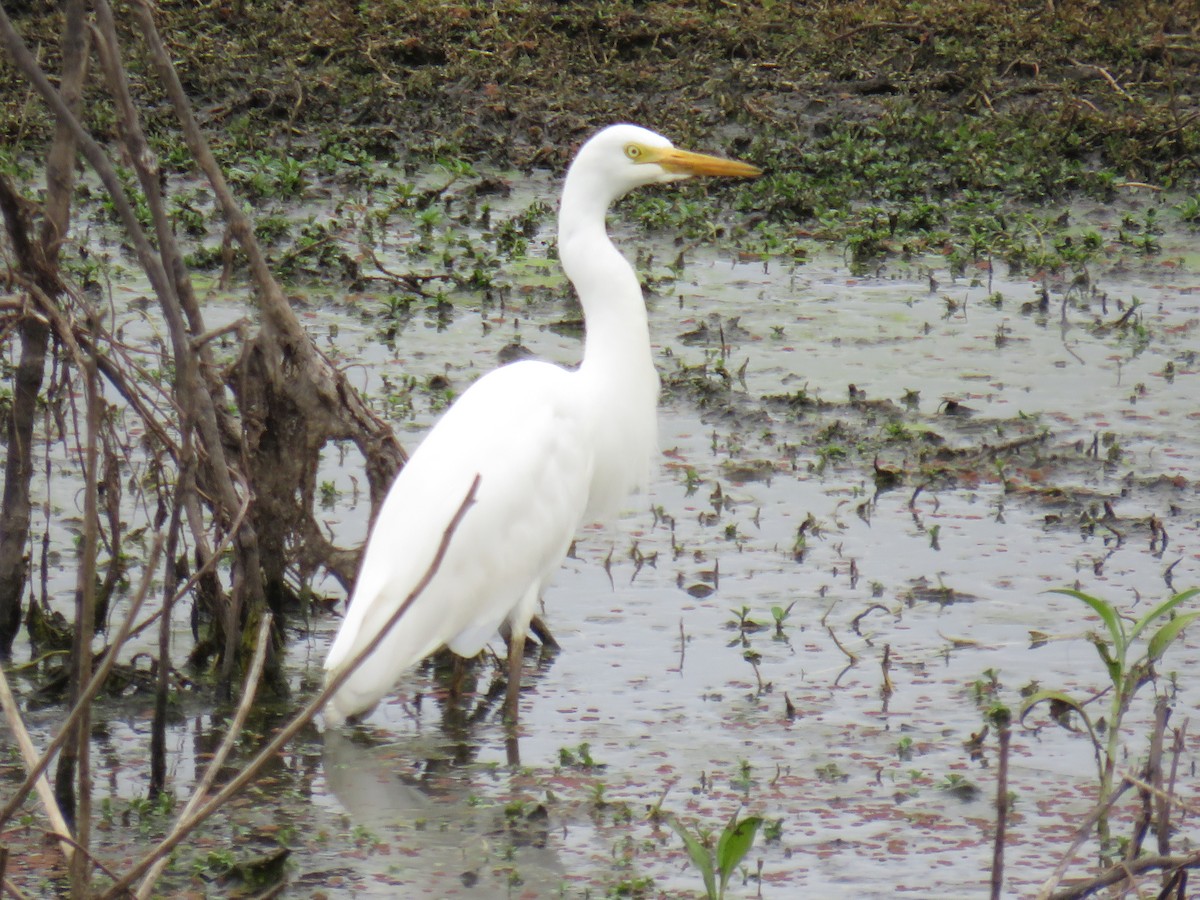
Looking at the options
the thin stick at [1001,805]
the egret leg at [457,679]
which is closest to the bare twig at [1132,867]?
the thin stick at [1001,805]

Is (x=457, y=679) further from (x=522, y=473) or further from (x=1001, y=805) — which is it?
(x=1001, y=805)

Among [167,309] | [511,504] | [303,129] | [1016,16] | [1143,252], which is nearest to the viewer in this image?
[167,309]

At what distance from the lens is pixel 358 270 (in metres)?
7.40

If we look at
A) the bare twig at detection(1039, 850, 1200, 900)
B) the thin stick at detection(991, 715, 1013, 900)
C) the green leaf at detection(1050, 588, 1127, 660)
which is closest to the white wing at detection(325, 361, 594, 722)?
the green leaf at detection(1050, 588, 1127, 660)

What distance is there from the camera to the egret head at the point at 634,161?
460 cm

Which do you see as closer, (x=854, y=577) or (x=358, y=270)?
(x=854, y=577)

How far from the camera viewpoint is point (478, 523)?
423 cm

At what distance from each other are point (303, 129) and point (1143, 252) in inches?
173

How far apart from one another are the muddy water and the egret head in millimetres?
1124

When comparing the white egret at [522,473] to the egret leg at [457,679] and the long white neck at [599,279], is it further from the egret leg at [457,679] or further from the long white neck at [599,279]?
the egret leg at [457,679]

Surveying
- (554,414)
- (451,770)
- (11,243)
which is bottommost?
(451,770)

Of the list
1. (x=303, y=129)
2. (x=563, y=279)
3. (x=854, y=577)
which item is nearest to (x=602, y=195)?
(x=854, y=577)

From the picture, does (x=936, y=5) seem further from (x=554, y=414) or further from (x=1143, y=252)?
(x=554, y=414)

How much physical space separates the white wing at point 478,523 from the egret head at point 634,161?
21.2 inches
